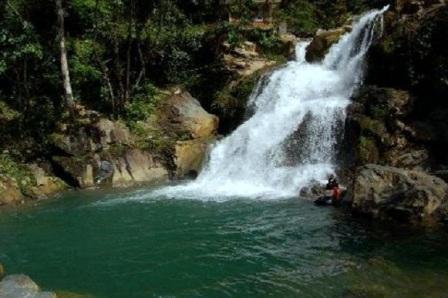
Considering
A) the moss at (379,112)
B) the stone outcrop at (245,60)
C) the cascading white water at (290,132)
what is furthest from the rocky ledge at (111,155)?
the moss at (379,112)

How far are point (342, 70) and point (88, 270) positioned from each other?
57.6ft

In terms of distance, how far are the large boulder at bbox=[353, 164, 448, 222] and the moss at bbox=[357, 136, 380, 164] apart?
3.19 metres

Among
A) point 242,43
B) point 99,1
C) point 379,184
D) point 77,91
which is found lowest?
point 379,184

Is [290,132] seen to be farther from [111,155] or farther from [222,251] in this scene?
[222,251]

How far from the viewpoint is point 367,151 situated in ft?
72.9

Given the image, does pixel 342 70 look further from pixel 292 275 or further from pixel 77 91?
pixel 292 275

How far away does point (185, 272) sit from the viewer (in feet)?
46.1

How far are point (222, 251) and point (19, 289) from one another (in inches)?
235

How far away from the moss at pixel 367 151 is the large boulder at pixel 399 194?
319cm

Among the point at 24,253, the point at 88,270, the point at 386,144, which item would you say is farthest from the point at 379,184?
the point at 24,253

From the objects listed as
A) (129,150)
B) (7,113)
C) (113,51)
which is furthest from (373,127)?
(7,113)

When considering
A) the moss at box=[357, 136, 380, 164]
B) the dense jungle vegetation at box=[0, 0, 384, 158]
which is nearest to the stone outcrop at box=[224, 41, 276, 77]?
the dense jungle vegetation at box=[0, 0, 384, 158]

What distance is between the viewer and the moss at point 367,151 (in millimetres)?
22141

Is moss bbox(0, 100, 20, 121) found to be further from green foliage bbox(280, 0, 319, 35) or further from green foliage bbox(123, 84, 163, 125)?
green foliage bbox(280, 0, 319, 35)
